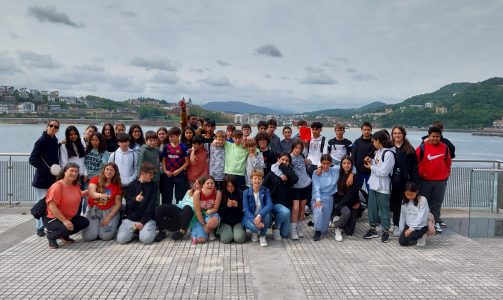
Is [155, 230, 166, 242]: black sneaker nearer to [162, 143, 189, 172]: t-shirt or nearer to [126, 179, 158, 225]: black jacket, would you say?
[126, 179, 158, 225]: black jacket

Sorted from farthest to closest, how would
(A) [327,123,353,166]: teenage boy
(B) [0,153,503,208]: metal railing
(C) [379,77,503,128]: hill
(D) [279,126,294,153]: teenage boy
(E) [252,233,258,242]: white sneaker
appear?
(C) [379,77,503,128]: hill < (B) [0,153,503,208]: metal railing < (D) [279,126,294,153]: teenage boy < (A) [327,123,353,166]: teenage boy < (E) [252,233,258,242]: white sneaker

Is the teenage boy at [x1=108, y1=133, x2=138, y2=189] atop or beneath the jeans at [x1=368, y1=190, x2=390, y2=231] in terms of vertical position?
atop

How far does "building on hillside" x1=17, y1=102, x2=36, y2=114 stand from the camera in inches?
2366

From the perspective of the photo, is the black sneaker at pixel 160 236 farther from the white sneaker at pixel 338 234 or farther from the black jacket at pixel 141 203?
the white sneaker at pixel 338 234

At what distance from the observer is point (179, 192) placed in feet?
22.0

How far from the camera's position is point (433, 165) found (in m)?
6.53

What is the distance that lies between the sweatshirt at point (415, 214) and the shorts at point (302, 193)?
1.50 meters

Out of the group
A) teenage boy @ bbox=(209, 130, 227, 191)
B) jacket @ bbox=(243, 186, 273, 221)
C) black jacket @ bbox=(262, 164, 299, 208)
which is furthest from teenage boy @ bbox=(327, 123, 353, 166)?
teenage boy @ bbox=(209, 130, 227, 191)

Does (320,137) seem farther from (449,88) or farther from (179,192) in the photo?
(449,88)

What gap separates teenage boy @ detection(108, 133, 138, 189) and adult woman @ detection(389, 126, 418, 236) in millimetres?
4250

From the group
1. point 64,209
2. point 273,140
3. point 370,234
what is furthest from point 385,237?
point 64,209

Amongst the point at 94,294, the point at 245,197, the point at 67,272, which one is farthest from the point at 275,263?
the point at 67,272

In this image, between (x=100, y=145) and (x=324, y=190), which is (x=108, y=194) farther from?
(x=324, y=190)

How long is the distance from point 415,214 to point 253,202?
8.23ft
